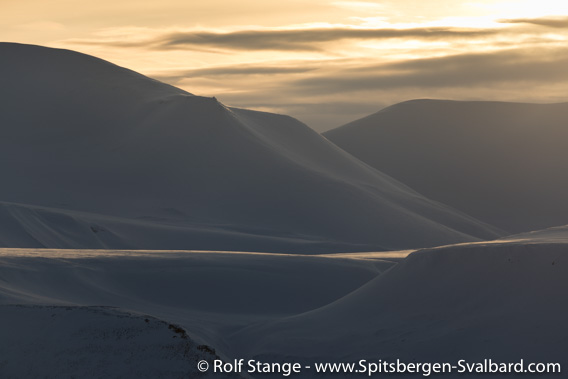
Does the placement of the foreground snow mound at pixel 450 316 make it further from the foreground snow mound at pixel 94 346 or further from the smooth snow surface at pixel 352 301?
the foreground snow mound at pixel 94 346

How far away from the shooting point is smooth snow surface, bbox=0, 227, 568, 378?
10.1 m

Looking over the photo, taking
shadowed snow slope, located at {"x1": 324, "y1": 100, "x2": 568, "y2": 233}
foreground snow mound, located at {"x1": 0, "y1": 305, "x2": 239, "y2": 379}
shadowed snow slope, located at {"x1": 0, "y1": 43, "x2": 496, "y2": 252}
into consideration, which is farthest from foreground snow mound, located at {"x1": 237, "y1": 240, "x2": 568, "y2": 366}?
shadowed snow slope, located at {"x1": 324, "y1": 100, "x2": 568, "y2": 233}

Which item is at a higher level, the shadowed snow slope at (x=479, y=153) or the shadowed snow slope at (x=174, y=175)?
the shadowed snow slope at (x=479, y=153)

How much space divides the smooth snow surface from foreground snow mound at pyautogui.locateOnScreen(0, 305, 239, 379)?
0.07 m

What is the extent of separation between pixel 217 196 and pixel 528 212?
34574 mm

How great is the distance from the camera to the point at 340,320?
1195cm

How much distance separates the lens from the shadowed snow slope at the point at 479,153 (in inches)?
2685

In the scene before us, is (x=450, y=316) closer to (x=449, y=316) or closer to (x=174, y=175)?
(x=449, y=316)

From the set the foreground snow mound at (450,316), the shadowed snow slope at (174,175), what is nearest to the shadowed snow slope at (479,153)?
the shadowed snow slope at (174,175)

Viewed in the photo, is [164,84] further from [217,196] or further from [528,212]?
[528,212]

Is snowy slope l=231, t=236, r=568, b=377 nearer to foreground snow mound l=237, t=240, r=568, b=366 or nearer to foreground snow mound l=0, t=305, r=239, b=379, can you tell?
foreground snow mound l=237, t=240, r=568, b=366

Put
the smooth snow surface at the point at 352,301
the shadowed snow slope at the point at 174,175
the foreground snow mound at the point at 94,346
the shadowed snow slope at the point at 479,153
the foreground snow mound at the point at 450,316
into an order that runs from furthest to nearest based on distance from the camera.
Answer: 1. the shadowed snow slope at the point at 479,153
2. the shadowed snow slope at the point at 174,175
3. the smooth snow surface at the point at 352,301
4. the foreground snow mound at the point at 450,316
5. the foreground snow mound at the point at 94,346

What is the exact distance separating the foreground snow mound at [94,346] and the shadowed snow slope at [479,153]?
53346 millimetres

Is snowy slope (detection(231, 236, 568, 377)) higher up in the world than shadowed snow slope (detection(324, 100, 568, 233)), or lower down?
lower down
